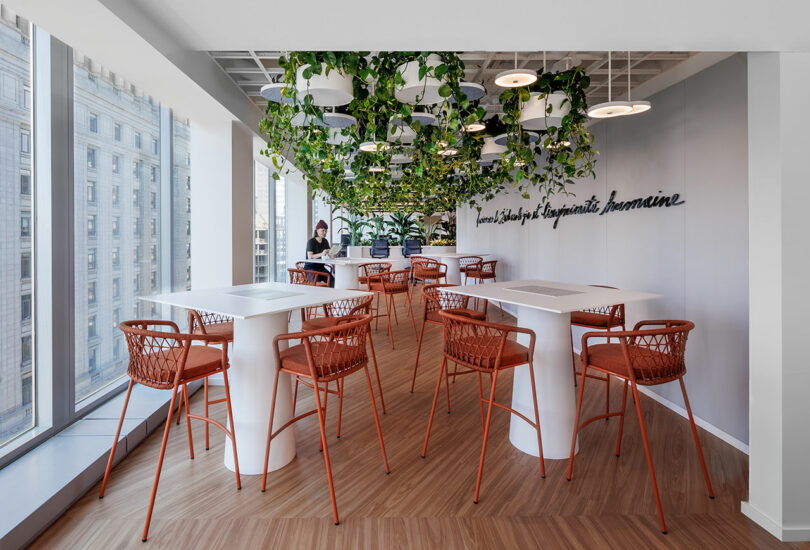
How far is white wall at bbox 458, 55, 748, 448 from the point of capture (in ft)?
9.50

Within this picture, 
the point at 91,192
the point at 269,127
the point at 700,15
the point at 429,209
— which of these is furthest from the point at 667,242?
the point at 429,209

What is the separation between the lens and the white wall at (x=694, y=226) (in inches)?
114

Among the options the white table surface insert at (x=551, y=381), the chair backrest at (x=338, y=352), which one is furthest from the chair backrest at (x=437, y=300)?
the chair backrest at (x=338, y=352)

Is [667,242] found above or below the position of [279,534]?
above

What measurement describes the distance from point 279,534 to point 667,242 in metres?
3.56

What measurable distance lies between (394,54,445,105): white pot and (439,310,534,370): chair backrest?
147 cm

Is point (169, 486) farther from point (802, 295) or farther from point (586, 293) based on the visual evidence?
point (802, 295)

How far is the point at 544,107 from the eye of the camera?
3441mm

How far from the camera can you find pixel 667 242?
139 inches

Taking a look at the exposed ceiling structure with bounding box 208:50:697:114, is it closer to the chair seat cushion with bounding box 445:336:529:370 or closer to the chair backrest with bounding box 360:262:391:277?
the chair seat cushion with bounding box 445:336:529:370

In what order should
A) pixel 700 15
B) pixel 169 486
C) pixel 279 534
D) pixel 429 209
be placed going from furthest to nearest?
pixel 429 209 → pixel 169 486 → pixel 279 534 → pixel 700 15

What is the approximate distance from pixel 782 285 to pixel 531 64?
2.95 m

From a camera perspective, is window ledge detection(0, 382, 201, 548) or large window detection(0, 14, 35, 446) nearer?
window ledge detection(0, 382, 201, 548)

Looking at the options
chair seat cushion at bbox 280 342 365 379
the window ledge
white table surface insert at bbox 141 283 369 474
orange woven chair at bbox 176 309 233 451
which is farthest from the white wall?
the window ledge
